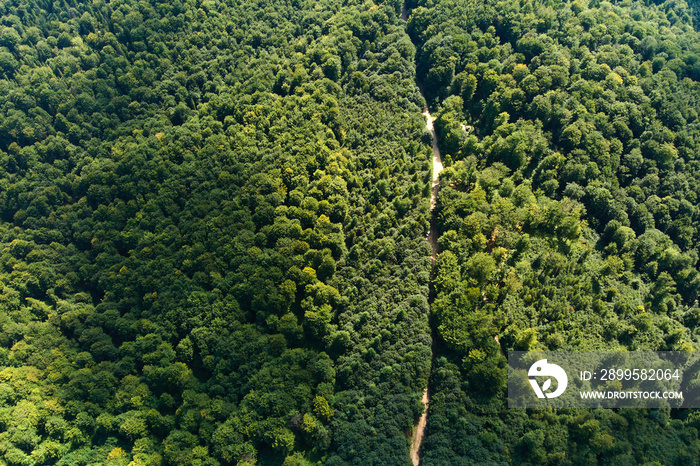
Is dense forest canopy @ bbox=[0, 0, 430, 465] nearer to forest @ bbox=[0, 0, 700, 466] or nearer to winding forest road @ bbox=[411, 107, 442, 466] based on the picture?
forest @ bbox=[0, 0, 700, 466]

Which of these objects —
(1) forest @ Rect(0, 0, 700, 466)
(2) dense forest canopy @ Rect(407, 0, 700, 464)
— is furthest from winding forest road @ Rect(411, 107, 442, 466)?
(2) dense forest canopy @ Rect(407, 0, 700, 464)

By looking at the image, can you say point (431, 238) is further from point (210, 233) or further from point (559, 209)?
point (210, 233)

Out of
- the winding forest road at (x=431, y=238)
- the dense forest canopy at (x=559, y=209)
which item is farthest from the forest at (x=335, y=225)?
the winding forest road at (x=431, y=238)

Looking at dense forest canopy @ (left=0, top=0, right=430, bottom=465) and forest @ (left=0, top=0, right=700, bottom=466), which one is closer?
forest @ (left=0, top=0, right=700, bottom=466)

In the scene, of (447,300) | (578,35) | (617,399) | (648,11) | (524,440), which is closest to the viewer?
(524,440)

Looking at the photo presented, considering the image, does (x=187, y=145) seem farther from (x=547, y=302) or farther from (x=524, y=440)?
(x=524, y=440)

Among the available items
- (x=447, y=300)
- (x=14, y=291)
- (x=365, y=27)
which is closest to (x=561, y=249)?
(x=447, y=300)

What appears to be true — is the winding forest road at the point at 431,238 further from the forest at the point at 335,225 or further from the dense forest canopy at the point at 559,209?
the dense forest canopy at the point at 559,209

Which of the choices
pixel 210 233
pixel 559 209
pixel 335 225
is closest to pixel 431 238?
pixel 335 225
